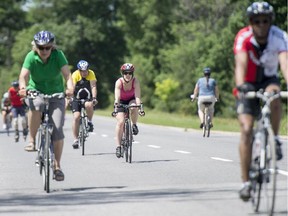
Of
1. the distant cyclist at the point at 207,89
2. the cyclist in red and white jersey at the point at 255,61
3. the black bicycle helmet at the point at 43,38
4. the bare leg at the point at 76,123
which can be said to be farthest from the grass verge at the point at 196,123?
the cyclist in red and white jersey at the point at 255,61

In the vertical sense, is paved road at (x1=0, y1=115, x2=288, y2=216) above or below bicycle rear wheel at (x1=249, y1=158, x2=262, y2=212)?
below

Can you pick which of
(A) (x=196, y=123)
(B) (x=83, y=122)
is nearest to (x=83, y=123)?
(B) (x=83, y=122)

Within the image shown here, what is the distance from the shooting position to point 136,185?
43.1ft

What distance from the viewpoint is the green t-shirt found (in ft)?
41.7

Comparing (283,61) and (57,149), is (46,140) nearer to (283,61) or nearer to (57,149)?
(57,149)

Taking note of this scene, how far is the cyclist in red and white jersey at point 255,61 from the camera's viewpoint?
9.58 metres

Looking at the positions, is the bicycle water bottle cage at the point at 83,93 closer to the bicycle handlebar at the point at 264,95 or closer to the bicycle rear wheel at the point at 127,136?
the bicycle rear wheel at the point at 127,136

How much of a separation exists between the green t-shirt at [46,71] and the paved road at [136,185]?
4.23 ft

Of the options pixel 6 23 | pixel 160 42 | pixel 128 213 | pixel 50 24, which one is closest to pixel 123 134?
pixel 128 213

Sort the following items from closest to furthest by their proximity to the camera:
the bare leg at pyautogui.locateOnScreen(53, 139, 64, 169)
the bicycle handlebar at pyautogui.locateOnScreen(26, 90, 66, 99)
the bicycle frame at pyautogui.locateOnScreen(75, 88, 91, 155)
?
1. the bicycle handlebar at pyautogui.locateOnScreen(26, 90, 66, 99)
2. the bare leg at pyautogui.locateOnScreen(53, 139, 64, 169)
3. the bicycle frame at pyautogui.locateOnScreen(75, 88, 91, 155)

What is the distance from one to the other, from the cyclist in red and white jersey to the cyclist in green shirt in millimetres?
3332

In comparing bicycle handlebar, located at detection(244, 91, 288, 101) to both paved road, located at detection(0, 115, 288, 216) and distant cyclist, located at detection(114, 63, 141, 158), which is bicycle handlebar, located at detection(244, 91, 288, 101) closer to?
paved road, located at detection(0, 115, 288, 216)

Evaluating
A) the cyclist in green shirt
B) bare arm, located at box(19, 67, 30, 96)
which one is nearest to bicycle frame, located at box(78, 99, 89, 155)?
the cyclist in green shirt

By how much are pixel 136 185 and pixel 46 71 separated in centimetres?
187
